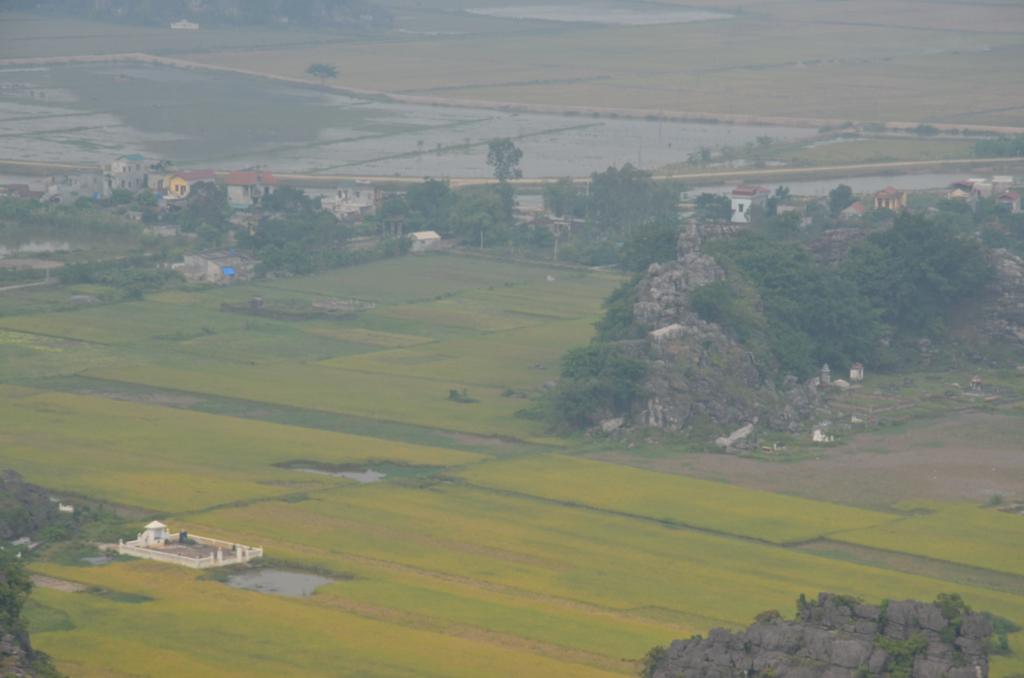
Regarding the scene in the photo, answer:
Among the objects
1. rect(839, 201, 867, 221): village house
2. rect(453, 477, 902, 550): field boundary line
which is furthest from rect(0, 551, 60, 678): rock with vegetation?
rect(839, 201, 867, 221): village house

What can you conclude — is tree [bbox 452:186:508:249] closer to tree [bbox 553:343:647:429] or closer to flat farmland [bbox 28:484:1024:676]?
tree [bbox 553:343:647:429]

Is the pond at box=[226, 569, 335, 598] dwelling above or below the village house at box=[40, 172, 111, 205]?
below

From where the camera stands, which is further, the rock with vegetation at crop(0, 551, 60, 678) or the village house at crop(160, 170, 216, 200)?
the village house at crop(160, 170, 216, 200)

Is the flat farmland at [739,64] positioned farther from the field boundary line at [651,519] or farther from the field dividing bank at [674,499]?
the field boundary line at [651,519]

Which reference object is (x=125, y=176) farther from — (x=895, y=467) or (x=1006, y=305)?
(x=895, y=467)

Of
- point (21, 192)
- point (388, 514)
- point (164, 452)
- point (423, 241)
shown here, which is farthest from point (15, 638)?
point (21, 192)
